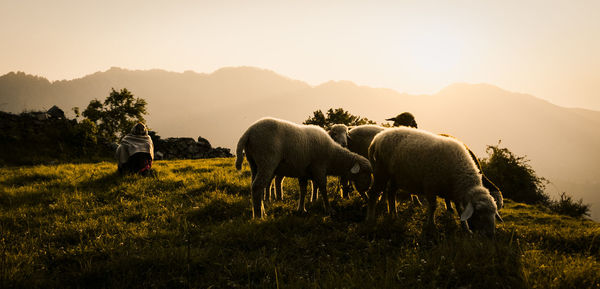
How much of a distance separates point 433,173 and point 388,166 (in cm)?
99

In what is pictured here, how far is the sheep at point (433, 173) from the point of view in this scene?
4.36 m

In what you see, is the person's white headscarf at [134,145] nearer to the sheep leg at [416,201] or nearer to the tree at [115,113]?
the sheep leg at [416,201]

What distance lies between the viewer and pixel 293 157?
601 cm

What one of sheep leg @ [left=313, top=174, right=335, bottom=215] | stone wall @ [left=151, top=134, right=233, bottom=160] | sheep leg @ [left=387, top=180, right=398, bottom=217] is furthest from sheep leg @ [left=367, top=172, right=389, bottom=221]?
stone wall @ [left=151, top=134, right=233, bottom=160]

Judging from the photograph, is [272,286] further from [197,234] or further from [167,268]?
[197,234]

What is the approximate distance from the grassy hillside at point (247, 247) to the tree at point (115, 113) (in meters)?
36.4

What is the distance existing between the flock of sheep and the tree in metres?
40.3

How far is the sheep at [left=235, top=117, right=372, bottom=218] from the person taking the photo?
18.4ft

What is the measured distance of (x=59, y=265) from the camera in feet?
12.3

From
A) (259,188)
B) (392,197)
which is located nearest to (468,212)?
(392,197)

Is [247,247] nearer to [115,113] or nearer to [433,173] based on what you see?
[433,173]

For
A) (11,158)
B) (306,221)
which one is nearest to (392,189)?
(306,221)

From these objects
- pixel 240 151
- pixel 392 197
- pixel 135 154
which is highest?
pixel 240 151

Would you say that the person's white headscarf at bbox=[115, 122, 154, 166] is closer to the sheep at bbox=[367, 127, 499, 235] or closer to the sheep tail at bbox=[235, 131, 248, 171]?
the sheep tail at bbox=[235, 131, 248, 171]
